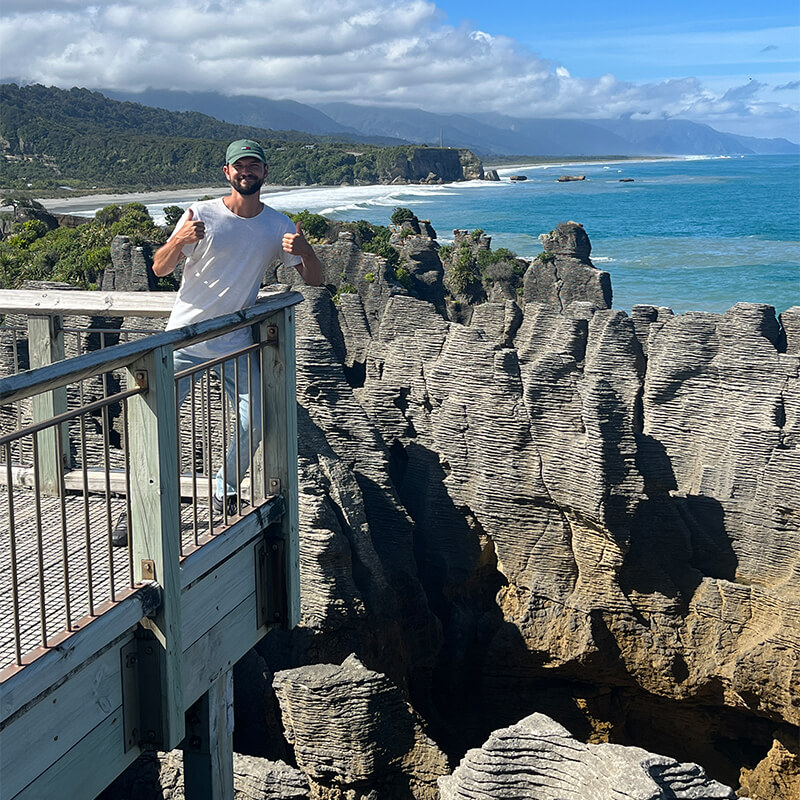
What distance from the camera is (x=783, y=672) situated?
7977mm

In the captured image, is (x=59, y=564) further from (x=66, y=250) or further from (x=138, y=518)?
(x=66, y=250)

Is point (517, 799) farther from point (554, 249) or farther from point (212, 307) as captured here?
point (554, 249)

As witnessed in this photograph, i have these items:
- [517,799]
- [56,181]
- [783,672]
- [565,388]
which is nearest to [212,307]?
[517,799]

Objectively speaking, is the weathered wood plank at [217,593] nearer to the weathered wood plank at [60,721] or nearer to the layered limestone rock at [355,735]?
the weathered wood plank at [60,721]

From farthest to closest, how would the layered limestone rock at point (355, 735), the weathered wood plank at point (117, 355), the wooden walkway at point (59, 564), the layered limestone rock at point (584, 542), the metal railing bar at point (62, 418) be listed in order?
the layered limestone rock at point (584, 542) → the layered limestone rock at point (355, 735) → the wooden walkway at point (59, 564) → the metal railing bar at point (62, 418) → the weathered wood plank at point (117, 355)

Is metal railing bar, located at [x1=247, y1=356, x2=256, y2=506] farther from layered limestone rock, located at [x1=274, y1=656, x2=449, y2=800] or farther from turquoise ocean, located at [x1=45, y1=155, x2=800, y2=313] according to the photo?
turquoise ocean, located at [x1=45, y1=155, x2=800, y2=313]

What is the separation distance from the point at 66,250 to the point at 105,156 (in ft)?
282

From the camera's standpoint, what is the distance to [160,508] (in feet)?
12.5

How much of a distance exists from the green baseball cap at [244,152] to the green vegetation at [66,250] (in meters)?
12.8

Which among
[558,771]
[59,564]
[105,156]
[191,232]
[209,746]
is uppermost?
[105,156]

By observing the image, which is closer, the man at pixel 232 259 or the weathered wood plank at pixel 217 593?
the weathered wood plank at pixel 217 593

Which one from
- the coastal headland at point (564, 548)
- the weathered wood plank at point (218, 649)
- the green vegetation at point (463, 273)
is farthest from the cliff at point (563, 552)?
the green vegetation at point (463, 273)

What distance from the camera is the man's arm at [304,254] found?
486 cm

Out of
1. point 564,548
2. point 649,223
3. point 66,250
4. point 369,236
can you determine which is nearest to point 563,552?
point 564,548
